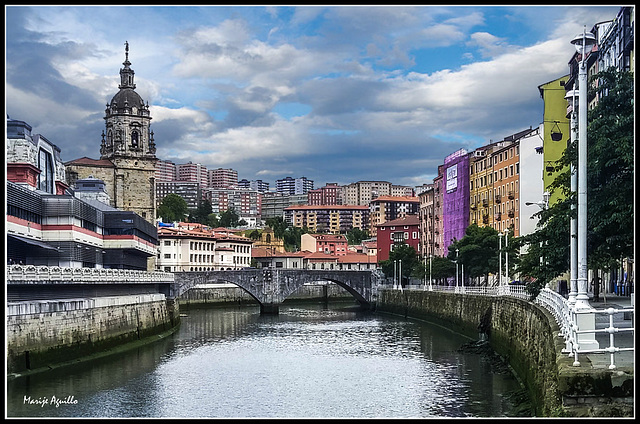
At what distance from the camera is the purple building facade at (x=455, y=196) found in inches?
4213

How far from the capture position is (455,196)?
11050cm

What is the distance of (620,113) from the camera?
2605cm

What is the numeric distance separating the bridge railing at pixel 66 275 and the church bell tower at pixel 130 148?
42.5m

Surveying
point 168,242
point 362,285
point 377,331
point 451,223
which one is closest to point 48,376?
point 377,331

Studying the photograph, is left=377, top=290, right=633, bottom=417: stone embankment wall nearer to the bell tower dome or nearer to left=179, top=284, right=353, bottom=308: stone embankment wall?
left=179, top=284, right=353, bottom=308: stone embankment wall

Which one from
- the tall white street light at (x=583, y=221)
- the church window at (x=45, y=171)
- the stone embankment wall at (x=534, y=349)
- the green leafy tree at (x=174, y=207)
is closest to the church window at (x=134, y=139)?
the church window at (x=45, y=171)

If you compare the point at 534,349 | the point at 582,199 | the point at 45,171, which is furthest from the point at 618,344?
the point at 45,171

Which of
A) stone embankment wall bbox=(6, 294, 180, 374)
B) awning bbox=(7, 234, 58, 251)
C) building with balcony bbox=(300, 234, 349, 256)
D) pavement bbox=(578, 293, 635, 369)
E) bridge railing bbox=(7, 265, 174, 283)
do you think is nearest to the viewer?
pavement bbox=(578, 293, 635, 369)

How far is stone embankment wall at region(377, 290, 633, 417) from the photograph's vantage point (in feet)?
53.5

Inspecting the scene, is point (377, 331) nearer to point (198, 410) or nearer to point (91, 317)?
point (91, 317)

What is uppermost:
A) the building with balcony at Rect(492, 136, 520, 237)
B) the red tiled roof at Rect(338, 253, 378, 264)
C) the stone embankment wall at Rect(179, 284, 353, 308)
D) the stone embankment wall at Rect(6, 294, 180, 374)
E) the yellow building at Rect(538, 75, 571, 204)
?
the yellow building at Rect(538, 75, 571, 204)

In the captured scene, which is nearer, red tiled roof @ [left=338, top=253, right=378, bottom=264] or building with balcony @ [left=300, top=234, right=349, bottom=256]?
red tiled roof @ [left=338, top=253, right=378, bottom=264]

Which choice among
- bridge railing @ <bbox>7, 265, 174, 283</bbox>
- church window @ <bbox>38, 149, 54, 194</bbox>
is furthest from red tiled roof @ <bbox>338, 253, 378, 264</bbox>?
bridge railing @ <bbox>7, 265, 174, 283</bbox>

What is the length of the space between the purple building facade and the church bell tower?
38013 millimetres
